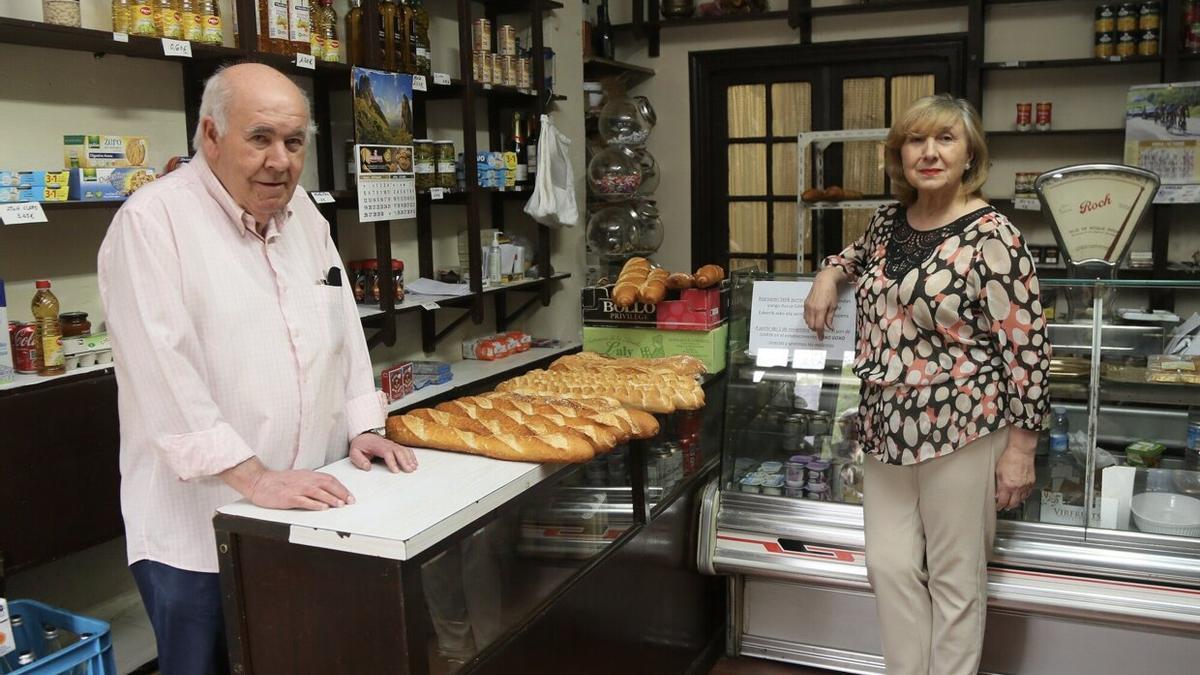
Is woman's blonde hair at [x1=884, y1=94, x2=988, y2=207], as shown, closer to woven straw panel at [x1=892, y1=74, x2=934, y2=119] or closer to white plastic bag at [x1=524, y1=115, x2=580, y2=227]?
white plastic bag at [x1=524, y1=115, x2=580, y2=227]

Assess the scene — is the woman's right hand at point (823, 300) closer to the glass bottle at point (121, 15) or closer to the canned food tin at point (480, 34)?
the glass bottle at point (121, 15)

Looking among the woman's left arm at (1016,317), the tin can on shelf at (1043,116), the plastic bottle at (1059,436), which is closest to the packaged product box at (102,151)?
the woman's left arm at (1016,317)

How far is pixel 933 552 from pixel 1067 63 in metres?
4.17

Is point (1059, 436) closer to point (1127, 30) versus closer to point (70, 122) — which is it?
point (70, 122)

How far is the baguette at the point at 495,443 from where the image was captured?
5.89ft

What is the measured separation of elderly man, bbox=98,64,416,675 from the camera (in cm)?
162

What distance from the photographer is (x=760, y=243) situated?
6699 mm

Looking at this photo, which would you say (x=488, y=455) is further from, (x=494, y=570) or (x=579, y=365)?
(x=579, y=365)

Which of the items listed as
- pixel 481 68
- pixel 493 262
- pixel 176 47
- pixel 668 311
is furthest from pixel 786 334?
pixel 481 68

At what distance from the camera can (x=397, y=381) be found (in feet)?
12.5

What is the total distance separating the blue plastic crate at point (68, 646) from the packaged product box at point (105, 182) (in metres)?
1.10

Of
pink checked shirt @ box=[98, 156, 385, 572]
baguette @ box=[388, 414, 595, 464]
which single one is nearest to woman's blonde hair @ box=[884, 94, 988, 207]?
baguette @ box=[388, 414, 595, 464]

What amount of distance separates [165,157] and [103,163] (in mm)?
489

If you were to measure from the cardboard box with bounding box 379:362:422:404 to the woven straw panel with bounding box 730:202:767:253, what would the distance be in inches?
133
